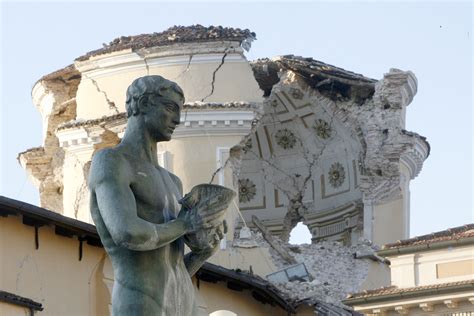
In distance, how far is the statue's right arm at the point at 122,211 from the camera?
12.6 m

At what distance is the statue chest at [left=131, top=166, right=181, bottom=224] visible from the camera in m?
12.8

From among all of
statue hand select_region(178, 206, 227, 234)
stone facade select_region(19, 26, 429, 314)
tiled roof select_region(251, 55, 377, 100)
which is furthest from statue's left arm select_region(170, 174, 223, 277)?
tiled roof select_region(251, 55, 377, 100)

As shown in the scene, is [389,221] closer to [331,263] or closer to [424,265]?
[331,263]

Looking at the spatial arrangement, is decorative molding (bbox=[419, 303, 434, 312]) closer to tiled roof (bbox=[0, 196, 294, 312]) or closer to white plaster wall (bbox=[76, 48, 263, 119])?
tiled roof (bbox=[0, 196, 294, 312])

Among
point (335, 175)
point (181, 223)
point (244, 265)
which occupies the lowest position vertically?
point (181, 223)

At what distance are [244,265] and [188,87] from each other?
3.83 metres

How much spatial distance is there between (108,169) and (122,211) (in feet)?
0.87

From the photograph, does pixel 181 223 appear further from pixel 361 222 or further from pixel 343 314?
pixel 361 222

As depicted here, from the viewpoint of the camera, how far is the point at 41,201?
54531 mm

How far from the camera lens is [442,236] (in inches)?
1626

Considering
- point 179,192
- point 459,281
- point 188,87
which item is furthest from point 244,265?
point 179,192

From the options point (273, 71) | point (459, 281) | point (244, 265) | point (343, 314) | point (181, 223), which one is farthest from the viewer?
point (273, 71)

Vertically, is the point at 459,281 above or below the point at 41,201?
below

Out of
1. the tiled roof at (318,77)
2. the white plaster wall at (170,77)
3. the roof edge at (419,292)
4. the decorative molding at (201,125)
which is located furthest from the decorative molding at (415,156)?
the roof edge at (419,292)
